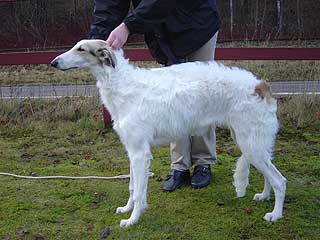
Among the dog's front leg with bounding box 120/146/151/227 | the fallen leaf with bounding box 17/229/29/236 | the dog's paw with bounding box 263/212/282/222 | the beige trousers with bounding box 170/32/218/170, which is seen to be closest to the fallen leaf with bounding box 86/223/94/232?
the dog's front leg with bounding box 120/146/151/227

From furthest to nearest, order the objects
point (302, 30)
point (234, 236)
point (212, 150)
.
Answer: point (302, 30) → point (212, 150) → point (234, 236)

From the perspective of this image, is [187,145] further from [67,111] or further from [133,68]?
[67,111]

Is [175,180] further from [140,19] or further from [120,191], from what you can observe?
[140,19]

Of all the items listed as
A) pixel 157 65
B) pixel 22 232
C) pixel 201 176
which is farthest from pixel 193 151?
pixel 157 65

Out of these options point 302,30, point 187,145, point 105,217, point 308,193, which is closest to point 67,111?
point 187,145

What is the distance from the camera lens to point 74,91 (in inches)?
354

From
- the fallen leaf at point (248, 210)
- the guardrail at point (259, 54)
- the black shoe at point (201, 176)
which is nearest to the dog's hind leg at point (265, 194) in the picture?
the fallen leaf at point (248, 210)

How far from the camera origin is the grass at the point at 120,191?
404 cm

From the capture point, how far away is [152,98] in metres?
4.11

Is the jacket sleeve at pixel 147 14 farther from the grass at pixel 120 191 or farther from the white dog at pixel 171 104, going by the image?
the grass at pixel 120 191

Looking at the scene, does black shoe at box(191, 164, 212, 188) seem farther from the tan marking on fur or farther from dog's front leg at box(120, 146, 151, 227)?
the tan marking on fur

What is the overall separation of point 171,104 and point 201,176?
46.2 inches

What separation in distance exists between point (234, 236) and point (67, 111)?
14.3 feet

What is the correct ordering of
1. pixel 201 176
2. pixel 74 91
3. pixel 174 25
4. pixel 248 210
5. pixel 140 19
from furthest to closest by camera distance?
pixel 74 91 → pixel 201 176 → pixel 174 25 → pixel 248 210 → pixel 140 19
